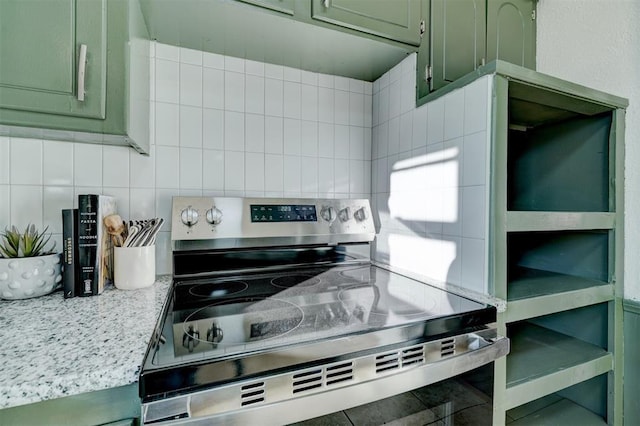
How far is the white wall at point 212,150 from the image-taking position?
1.04 meters

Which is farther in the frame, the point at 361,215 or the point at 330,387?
the point at 361,215

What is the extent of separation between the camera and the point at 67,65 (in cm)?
77

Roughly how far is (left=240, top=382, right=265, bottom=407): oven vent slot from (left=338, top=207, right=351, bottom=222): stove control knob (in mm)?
857

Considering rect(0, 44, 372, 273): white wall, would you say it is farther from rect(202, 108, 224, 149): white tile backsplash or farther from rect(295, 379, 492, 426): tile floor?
rect(295, 379, 492, 426): tile floor

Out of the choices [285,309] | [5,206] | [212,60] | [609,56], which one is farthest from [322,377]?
[609,56]

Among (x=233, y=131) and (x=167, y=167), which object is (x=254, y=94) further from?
(x=167, y=167)

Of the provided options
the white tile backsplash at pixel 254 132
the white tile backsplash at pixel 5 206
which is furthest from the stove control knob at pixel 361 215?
the white tile backsplash at pixel 5 206

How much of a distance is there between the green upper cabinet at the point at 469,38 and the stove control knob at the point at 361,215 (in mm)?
547

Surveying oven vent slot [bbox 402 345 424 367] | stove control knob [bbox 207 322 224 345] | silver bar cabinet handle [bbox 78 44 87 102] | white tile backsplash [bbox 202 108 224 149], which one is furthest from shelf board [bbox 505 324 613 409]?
silver bar cabinet handle [bbox 78 44 87 102]

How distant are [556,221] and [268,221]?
3.42 feet

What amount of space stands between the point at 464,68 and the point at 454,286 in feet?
3.01

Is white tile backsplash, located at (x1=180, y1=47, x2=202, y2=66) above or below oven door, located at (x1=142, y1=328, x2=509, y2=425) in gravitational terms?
above

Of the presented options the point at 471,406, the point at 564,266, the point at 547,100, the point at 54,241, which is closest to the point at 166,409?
the point at 471,406

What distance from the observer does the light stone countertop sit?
1.57ft
